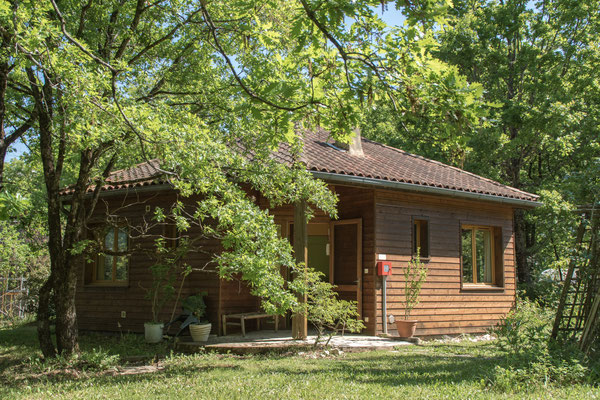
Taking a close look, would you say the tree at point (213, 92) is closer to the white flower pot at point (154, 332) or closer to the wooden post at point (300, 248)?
the wooden post at point (300, 248)

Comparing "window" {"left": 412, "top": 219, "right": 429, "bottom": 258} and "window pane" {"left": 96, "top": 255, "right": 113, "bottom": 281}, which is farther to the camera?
"window pane" {"left": 96, "top": 255, "right": 113, "bottom": 281}

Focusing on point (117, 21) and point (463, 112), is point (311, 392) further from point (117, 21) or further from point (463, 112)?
point (117, 21)

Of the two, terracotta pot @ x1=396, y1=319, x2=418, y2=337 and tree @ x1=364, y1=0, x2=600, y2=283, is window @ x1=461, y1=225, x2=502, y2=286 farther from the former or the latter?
tree @ x1=364, y1=0, x2=600, y2=283

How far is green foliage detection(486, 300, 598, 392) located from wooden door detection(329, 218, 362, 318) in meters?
4.27

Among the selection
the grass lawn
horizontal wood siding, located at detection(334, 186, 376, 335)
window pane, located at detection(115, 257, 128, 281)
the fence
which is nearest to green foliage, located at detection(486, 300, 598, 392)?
the grass lawn

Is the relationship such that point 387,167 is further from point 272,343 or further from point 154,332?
point 154,332

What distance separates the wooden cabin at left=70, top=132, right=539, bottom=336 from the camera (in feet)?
35.1

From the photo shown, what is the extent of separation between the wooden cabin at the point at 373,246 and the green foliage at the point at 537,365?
411 centimetres

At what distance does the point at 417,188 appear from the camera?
10.8m

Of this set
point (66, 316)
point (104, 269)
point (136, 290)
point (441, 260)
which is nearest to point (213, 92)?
point (66, 316)

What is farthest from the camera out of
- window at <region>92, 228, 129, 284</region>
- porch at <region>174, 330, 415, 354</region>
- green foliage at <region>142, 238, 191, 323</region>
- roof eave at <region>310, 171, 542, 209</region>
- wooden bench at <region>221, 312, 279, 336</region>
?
window at <region>92, 228, 129, 284</region>

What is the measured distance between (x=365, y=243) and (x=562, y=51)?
41.8 ft

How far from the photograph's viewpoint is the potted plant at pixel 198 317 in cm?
961

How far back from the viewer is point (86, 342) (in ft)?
34.5
